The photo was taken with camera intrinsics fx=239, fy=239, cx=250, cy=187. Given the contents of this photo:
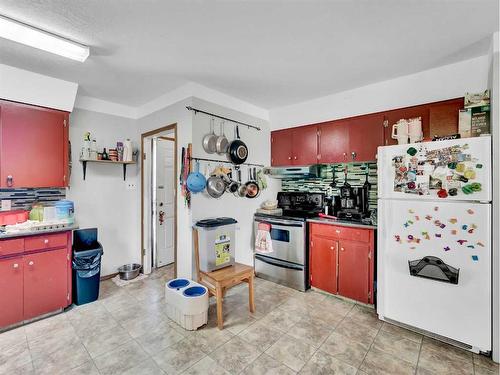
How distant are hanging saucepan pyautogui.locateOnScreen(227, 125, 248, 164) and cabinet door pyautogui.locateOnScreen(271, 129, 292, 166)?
71 centimetres

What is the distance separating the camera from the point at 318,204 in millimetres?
3482

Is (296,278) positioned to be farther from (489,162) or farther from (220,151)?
(489,162)

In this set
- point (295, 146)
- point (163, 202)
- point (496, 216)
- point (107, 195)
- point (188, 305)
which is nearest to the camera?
point (496, 216)

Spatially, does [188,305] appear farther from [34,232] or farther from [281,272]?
[34,232]

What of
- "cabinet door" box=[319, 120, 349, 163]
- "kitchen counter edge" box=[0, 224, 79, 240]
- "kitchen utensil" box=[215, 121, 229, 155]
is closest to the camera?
"kitchen counter edge" box=[0, 224, 79, 240]

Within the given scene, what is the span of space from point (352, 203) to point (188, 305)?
90.5 inches

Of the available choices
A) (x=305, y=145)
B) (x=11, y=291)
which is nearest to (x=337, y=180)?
(x=305, y=145)

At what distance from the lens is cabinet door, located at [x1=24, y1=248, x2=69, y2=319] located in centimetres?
235

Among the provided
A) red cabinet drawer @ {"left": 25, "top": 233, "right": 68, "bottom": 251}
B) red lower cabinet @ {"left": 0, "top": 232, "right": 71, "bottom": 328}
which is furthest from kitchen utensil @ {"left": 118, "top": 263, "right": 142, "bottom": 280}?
red cabinet drawer @ {"left": 25, "top": 233, "right": 68, "bottom": 251}

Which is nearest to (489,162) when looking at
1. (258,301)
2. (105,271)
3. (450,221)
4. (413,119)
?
(450,221)

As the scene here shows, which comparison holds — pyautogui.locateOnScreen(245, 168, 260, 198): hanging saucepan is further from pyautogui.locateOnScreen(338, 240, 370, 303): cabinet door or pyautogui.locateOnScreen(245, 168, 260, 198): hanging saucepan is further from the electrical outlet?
the electrical outlet

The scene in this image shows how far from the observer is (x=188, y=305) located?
7.23ft

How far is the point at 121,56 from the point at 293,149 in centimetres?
245

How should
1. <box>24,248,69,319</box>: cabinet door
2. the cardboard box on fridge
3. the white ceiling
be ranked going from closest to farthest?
the white ceiling → the cardboard box on fridge → <box>24,248,69,319</box>: cabinet door
